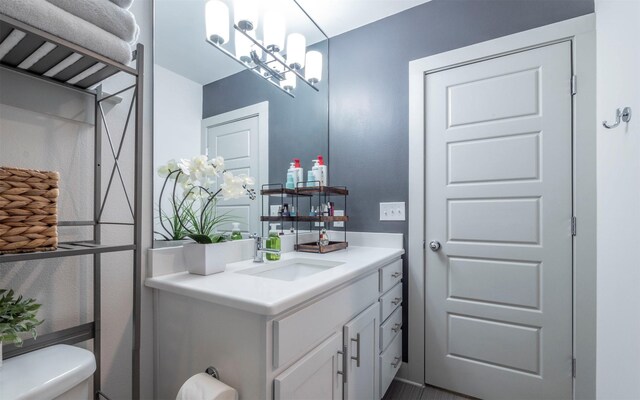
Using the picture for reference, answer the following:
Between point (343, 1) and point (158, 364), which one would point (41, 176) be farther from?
point (343, 1)

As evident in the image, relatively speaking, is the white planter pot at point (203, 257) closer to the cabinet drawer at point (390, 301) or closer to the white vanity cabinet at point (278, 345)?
the white vanity cabinet at point (278, 345)

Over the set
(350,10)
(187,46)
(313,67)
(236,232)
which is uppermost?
(350,10)

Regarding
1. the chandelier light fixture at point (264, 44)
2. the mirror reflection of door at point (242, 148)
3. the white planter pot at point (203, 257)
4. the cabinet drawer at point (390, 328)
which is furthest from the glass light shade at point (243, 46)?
the cabinet drawer at point (390, 328)

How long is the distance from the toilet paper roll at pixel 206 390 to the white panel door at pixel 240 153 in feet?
2.26

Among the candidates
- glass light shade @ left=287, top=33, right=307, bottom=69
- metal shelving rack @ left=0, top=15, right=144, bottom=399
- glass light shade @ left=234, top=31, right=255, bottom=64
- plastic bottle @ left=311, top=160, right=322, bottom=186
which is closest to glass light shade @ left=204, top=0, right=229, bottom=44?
glass light shade @ left=234, top=31, right=255, bottom=64

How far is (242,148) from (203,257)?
64cm

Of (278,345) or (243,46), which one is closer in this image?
(278,345)

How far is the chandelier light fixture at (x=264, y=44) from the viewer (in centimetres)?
144

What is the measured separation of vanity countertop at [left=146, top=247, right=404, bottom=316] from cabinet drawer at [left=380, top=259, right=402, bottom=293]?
272 millimetres

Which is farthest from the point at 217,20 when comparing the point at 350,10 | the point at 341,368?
the point at 341,368

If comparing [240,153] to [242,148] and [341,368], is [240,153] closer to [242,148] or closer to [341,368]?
[242,148]

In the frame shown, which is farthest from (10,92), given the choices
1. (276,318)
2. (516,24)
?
(516,24)

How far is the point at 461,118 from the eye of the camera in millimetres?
1822

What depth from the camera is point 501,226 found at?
1.71 meters
